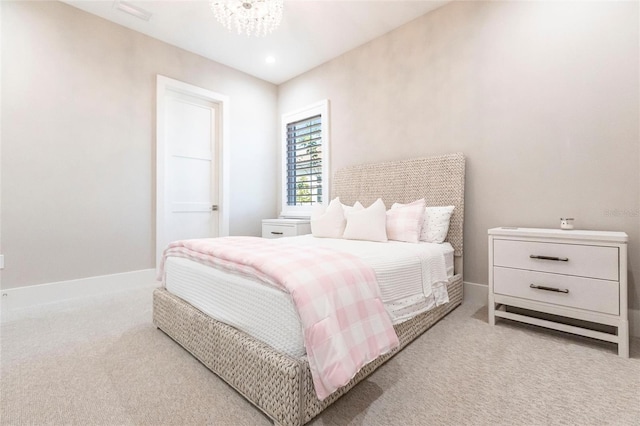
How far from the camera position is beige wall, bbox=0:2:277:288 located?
253cm

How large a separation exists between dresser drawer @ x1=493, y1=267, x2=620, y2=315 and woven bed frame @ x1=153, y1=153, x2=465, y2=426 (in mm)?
423

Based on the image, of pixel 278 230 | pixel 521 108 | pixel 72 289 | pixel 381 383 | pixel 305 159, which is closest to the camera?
pixel 381 383

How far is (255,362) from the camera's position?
1.22 metres

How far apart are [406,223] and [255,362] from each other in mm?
1758

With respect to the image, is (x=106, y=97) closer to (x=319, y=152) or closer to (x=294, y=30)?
(x=294, y=30)

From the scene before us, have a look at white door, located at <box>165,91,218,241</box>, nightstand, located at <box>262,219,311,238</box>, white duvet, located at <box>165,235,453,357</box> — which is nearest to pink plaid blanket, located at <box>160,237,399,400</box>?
white duvet, located at <box>165,235,453,357</box>

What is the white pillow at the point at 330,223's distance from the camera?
2814mm

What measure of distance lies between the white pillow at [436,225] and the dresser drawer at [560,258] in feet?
1.54

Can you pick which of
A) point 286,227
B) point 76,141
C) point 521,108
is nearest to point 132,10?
point 76,141

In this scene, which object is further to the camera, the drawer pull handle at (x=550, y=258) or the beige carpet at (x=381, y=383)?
the drawer pull handle at (x=550, y=258)

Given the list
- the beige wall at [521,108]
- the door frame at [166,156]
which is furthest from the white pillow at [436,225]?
the door frame at [166,156]

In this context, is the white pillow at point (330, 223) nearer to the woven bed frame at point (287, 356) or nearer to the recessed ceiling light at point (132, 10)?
the woven bed frame at point (287, 356)

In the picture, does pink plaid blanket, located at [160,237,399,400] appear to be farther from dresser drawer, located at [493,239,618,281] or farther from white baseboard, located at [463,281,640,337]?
white baseboard, located at [463,281,640,337]

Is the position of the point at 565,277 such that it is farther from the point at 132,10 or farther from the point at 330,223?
the point at 132,10
